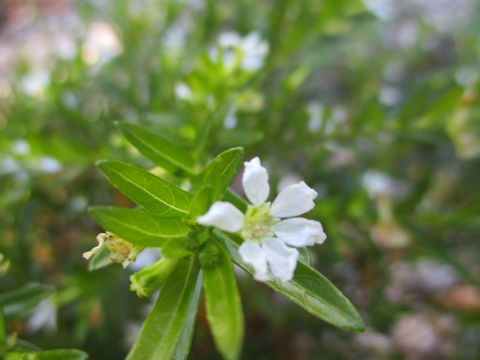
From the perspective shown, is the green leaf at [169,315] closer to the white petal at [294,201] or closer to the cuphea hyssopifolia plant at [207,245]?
the cuphea hyssopifolia plant at [207,245]

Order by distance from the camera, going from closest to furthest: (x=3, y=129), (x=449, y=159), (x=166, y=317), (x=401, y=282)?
(x=166, y=317) < (x=3, y=129) < (x=401, y=282) < (x=449, y=159)

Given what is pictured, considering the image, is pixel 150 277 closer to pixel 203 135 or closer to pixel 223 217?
pixel 223 217

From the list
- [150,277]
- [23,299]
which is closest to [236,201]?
[150,277]

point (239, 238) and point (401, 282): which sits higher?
point (401, 282)

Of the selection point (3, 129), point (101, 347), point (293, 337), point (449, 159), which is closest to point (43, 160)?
point (3, 129)

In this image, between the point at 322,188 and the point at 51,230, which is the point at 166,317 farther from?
the point at 51,230

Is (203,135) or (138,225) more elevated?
(203,135)
